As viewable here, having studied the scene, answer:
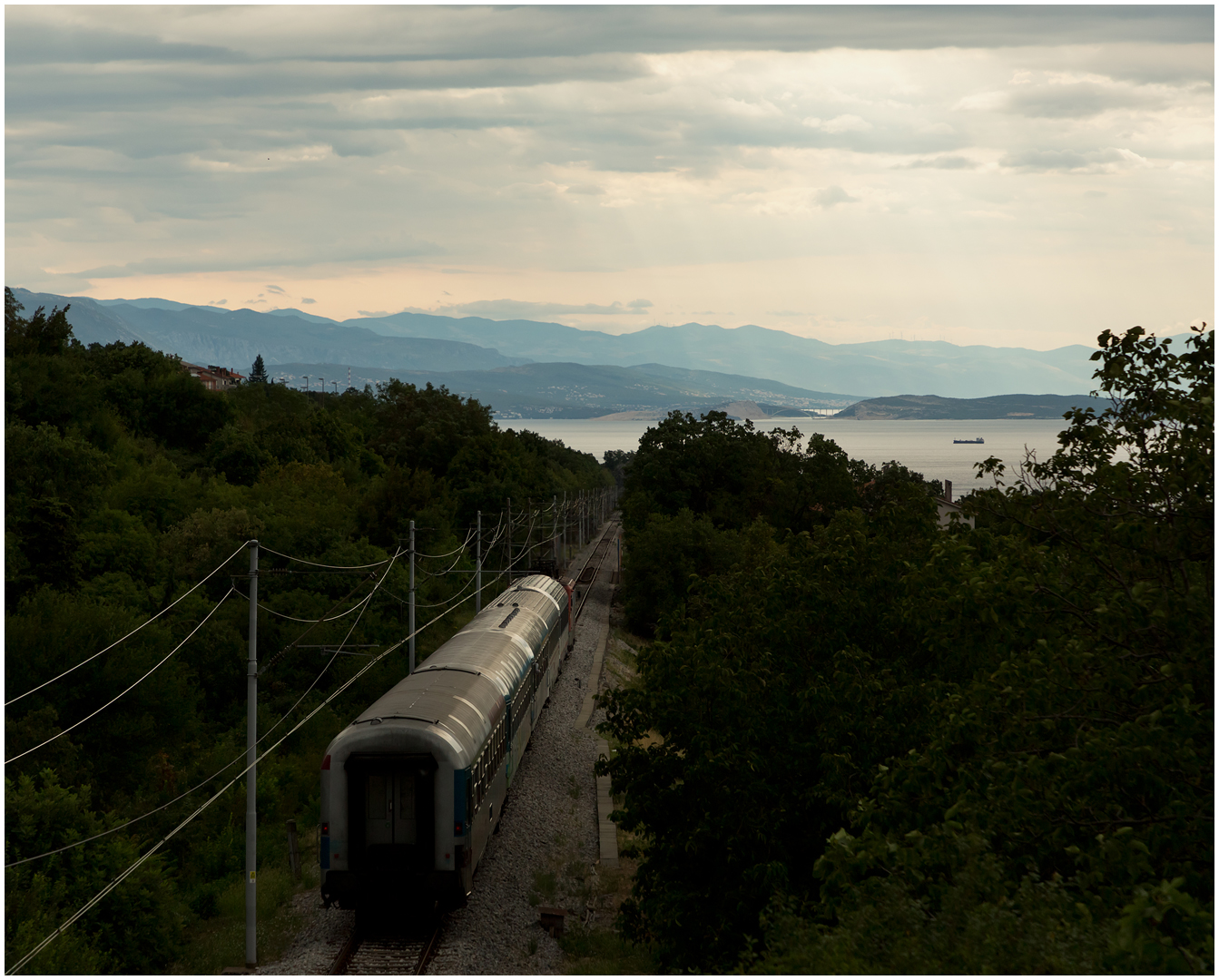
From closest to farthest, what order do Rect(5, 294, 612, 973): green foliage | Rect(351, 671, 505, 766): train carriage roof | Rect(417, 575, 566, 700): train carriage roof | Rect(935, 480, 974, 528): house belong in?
Rect(351, 671, 505, 766): train carriage roof, Rect(935, 480, 974, 528): house, Rect(5, 294, 612, 973): green foliage, Rect(417, 575, 566, 700): train carriage roof

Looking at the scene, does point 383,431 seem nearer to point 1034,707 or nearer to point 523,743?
point 523,743

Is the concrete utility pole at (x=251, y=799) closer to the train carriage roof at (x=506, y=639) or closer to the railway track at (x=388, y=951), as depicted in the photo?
the railway track at (x=388, y=951)

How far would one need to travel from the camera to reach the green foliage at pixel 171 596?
19484 mm

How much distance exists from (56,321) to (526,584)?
169 feet

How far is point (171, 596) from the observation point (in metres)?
44.1

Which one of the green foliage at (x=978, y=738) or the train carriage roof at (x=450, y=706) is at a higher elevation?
the green foliage at (x=978, y=738)

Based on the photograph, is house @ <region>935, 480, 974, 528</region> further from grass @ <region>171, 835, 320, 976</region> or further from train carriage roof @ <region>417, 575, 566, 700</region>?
grass @ <region>171, 835, 320, 976</region>

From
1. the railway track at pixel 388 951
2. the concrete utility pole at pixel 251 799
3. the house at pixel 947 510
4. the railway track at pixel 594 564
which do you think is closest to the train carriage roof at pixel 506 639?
the concrete utility pole at pixel 251 799

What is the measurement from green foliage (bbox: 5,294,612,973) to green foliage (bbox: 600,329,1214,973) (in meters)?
8.10

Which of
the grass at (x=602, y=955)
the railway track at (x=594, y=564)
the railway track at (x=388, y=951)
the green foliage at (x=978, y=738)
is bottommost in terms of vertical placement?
the railway track at (x=594, y=564)

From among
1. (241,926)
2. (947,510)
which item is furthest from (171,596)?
(947,510)

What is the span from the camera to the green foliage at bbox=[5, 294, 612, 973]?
63.9ft

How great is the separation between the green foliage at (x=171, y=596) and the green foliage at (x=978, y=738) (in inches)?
319

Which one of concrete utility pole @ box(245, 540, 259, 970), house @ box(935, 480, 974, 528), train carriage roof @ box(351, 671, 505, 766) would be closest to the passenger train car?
train carriage roof @ box(351, 671, 505, 766)
